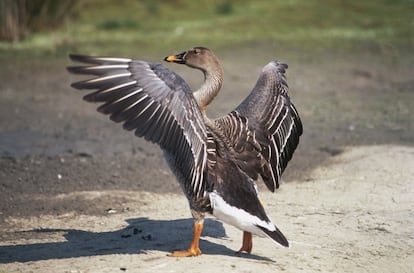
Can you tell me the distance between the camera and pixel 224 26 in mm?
18625

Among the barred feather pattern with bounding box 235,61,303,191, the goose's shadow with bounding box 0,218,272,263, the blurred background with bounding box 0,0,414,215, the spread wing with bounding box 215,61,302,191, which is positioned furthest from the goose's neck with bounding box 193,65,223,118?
the blurred background with bounding box 0,0,414,215

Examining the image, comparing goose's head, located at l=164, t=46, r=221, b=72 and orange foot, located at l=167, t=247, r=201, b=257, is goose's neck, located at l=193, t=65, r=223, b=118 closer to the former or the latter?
goose's head, located at l=164, t=46, r=221, b=72

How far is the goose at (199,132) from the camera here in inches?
225

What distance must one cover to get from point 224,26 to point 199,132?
12.9 metres

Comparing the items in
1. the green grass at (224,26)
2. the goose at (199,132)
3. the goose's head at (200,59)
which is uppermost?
the green grass at (224,26)

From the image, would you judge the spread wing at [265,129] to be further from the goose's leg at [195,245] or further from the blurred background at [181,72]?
the blurred background at [181,72]

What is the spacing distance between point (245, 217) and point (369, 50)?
11168 millimetres

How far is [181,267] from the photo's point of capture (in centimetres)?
574

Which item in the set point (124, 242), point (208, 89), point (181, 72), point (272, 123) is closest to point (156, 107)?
point (208, 89)

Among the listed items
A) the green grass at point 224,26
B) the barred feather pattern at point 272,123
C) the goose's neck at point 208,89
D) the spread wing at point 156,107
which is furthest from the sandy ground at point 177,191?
the green grass at point 224,26

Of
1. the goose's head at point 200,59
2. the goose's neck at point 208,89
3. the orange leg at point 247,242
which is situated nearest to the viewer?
the orange leg at point 247,242

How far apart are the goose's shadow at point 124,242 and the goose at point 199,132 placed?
0.39 metres

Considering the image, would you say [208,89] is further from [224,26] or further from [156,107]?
[224,26]

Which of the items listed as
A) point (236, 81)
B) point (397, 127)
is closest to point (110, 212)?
point (397, 127)
